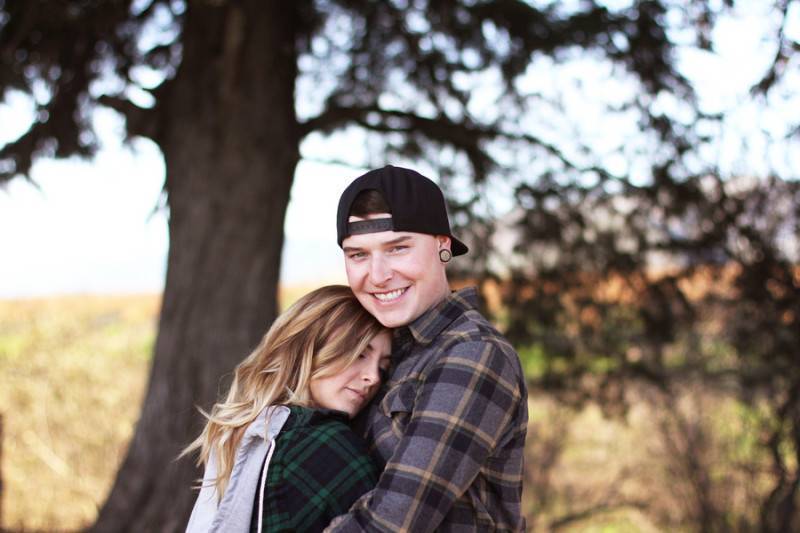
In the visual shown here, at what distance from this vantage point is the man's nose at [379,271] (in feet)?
7.43

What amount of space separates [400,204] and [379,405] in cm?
56

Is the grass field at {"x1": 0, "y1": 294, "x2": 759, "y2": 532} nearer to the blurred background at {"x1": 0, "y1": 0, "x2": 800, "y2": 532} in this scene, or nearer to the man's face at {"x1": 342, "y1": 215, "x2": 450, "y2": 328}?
the blurred background at {"x1": 0, "y1": 0, "x2": 800, "y2": 532}

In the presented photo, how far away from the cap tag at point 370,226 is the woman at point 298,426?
0.90 ft

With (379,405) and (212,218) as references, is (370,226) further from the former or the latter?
(212,218)

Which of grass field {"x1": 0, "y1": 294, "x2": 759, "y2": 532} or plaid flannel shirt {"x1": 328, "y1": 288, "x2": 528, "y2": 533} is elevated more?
plaid flannel shirt {"x1": 328, "y1": 288, "x2": 528, "y2": 533}

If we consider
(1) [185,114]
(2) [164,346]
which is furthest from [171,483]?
(1) [185,114]

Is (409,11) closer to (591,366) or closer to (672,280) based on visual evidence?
(672,280)

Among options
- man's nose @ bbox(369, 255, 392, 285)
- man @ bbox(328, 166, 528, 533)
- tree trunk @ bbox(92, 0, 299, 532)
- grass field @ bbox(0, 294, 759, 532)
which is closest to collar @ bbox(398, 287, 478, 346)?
man @ bbox(328, 166, 528, 533)

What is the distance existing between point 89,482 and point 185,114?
6757mm

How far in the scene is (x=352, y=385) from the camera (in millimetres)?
2393

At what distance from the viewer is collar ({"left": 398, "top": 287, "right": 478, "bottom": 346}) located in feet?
7.33

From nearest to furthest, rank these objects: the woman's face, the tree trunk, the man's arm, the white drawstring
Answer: the man's arm < the white drawstring < the woman's face < the tree trunk

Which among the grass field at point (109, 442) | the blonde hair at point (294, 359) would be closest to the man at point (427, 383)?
the blonde hair at point (294, 359)

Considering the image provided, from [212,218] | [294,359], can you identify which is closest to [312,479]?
[294,359]
